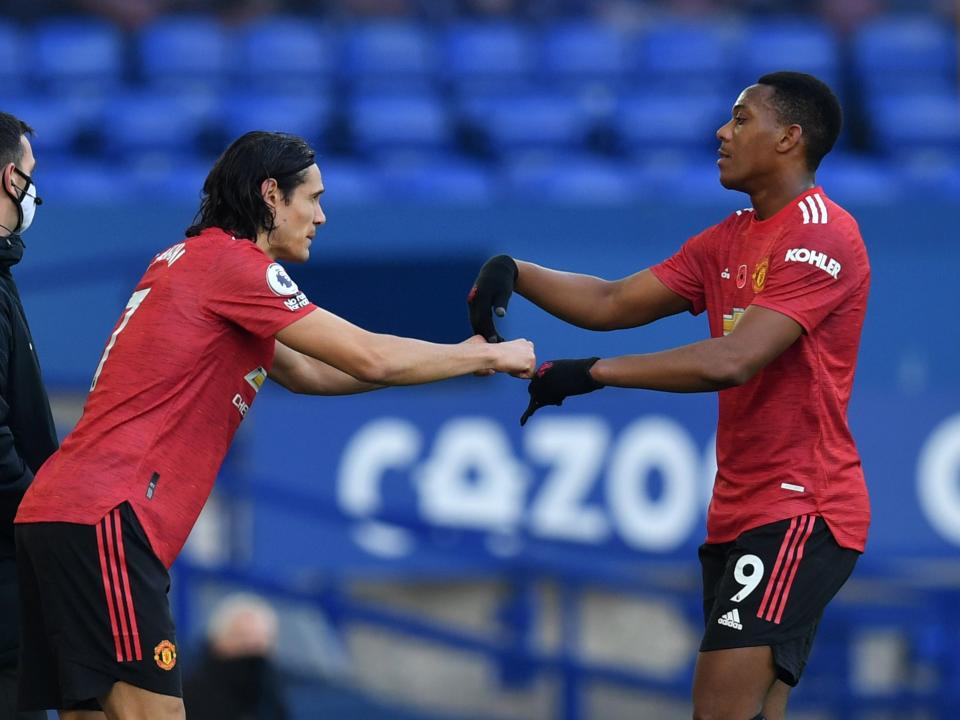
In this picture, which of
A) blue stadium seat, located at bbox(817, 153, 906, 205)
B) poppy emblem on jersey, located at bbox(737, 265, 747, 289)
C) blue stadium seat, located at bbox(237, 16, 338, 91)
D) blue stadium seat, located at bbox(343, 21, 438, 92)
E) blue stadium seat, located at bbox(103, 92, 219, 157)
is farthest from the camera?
blue stadium seat, located at bbox(343, 21, 438, 92)

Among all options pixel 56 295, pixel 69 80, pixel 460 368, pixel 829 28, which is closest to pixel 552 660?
pixel 56 295

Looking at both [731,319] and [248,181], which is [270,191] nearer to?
[248,181]

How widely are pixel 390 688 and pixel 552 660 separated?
1636 millimetres

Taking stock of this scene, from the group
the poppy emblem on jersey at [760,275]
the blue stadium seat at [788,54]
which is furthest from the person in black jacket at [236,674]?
the blue stadium seat at [788,54]

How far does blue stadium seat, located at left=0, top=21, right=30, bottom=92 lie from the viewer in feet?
39.0

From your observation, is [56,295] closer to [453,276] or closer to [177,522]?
[453,276]

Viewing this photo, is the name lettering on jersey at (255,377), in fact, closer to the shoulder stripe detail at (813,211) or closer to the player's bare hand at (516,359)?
the player's bare hand at (516,359)

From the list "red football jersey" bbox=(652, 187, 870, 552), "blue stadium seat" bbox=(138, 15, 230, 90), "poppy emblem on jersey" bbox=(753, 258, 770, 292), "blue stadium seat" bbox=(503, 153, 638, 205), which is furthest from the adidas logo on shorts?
"blue stadium seat" bbox=(138, 15, 230, 90)

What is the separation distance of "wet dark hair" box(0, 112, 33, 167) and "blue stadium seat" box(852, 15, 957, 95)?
9.50 m

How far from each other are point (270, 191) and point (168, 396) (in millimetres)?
643

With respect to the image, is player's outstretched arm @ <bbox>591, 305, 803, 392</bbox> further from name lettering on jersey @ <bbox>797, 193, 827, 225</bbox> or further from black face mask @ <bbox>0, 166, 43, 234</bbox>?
black face mask @ <bbox>0, 166, 43, 234</bbox>

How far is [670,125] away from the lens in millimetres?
12320

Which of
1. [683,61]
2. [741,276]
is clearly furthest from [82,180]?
[741,276]

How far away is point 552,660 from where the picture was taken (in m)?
8.62
